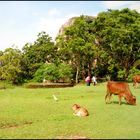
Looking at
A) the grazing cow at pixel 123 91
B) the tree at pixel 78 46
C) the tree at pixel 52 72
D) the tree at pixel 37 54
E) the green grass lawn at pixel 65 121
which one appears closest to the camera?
the green grass lawn at pixel 65 121

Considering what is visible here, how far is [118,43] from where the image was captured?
45.6m

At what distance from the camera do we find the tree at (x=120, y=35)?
4503cm

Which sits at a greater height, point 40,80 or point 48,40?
point 48,40

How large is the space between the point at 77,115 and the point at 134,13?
32972 millimetres

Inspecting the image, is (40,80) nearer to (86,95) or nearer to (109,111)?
(86,95)

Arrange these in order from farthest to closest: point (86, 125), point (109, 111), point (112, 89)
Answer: point (112, 89), point (109, 111), point (86, 125)

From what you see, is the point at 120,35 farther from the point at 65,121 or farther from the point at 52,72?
the point at 65,121

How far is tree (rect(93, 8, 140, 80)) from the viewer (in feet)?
148

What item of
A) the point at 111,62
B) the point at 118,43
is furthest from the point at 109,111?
the point at 111,62

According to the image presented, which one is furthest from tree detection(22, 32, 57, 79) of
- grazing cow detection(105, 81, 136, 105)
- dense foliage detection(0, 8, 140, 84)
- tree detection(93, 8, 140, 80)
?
grazing cow detection(105, 81, 136, 105)

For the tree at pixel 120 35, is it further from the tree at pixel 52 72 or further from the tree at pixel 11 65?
the tree at pixel 11 65

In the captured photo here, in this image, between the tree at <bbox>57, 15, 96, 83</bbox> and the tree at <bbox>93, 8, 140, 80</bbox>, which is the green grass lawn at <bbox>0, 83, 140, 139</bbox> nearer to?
the tree at <bbox>57, 15, 96, 83</bbox>

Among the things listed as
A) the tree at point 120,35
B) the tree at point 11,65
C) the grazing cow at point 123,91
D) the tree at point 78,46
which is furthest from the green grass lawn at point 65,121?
the tree at point 120,35

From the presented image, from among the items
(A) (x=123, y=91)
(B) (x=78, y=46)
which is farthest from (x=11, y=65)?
(A) (x=123, y=91)
